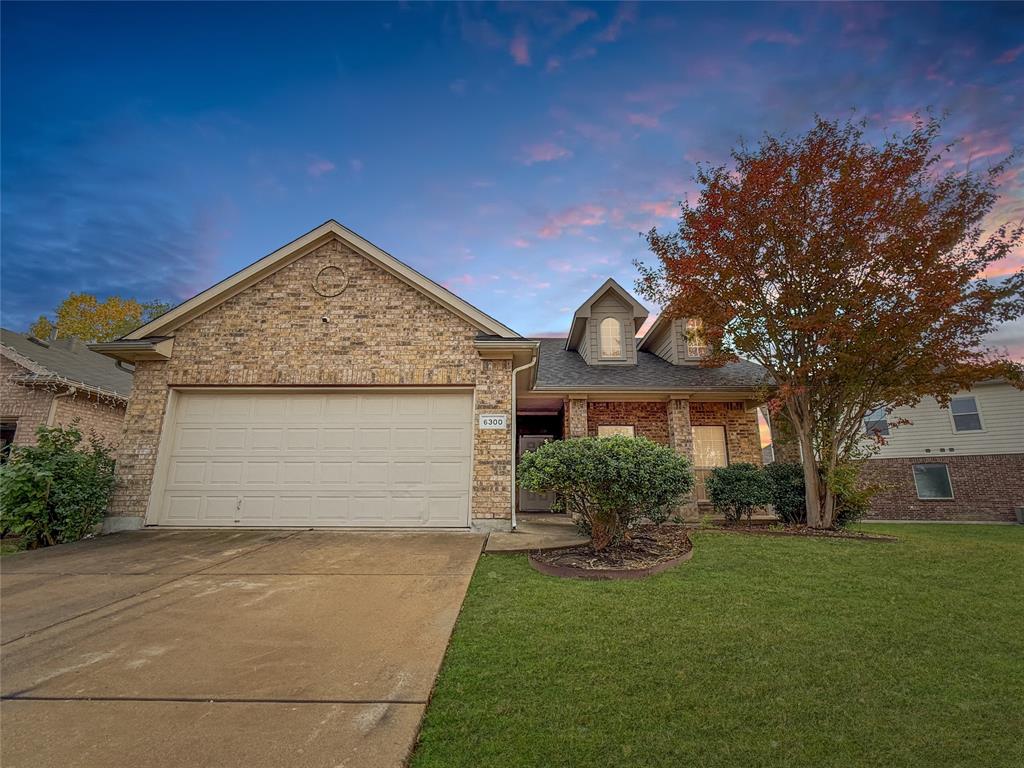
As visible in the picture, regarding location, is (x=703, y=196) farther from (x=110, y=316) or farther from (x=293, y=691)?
(x=110, y=316)

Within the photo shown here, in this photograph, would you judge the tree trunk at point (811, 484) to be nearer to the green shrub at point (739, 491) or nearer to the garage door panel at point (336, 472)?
the green shrub at point (739, 491)

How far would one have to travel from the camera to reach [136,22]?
8.12 metres

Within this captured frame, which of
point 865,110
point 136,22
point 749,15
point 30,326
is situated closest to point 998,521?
point 865,110

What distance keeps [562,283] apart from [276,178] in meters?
9.34

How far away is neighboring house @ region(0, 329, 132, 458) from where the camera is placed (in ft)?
38.0

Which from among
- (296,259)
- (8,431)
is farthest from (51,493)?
(8,431)

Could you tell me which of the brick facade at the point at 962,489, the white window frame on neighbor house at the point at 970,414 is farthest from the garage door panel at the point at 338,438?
the white window frame on neighbor house at the point at 970,414

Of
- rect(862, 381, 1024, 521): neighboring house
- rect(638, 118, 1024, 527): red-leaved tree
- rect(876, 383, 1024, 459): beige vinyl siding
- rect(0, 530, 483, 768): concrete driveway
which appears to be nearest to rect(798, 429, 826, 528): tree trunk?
rect(638, 118, 1024, 527): red-leaved tree

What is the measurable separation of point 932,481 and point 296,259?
21.8 metres

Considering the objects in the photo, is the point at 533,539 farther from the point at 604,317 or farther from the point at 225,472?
the point at 604,317

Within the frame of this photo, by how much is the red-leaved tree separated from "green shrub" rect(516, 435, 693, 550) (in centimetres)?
495

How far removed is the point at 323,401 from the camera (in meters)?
8.37

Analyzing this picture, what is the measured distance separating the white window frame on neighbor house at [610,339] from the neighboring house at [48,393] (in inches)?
544

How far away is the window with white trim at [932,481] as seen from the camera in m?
15.1
